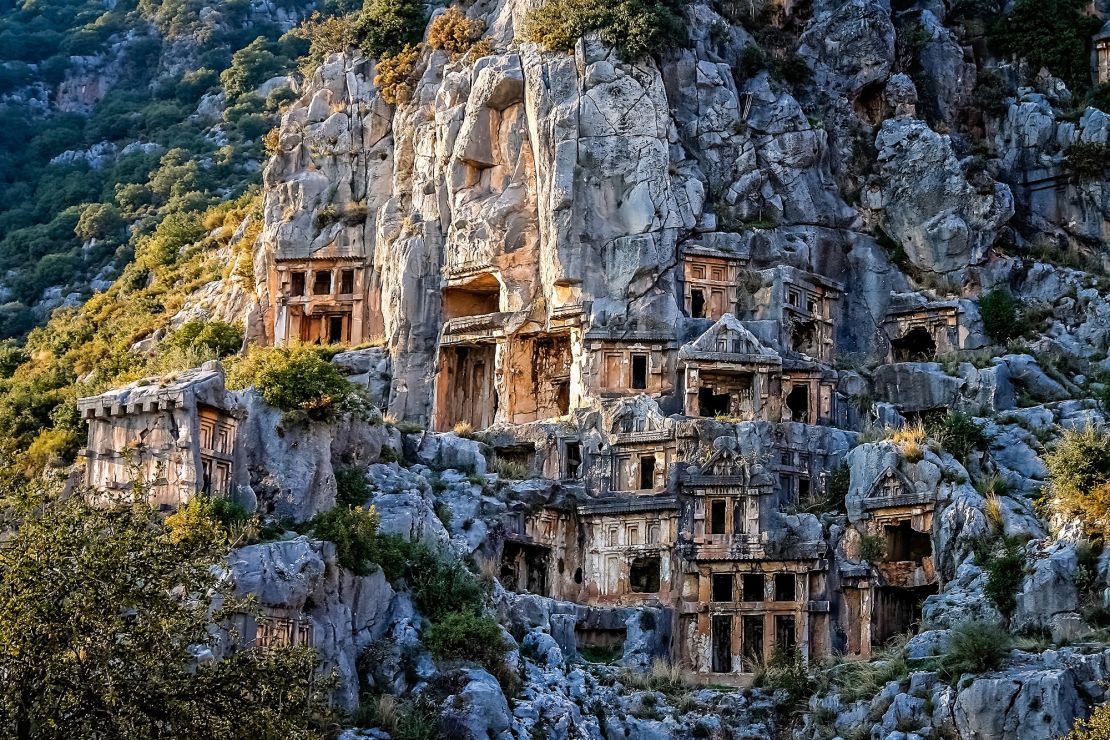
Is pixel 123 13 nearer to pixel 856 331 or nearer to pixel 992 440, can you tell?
pixel 856 331

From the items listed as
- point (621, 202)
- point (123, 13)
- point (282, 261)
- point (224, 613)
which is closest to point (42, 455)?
point (282, 261)

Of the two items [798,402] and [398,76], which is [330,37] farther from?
[798,402]

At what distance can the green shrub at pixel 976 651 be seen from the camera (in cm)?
4678

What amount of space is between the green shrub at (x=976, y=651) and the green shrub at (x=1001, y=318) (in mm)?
26029

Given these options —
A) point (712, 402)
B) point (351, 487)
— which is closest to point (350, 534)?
point (351, 487)

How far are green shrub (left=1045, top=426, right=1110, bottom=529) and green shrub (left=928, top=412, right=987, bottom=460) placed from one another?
23.7ft

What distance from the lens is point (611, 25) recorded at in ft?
242

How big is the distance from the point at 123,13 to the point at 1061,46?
6992 cm

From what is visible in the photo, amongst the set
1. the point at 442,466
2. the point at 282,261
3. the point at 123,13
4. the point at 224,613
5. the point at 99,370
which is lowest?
the point at 224,613

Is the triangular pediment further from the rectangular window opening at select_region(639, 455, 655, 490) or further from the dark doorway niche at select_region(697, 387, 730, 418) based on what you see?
the rectangular window opening at select_region(639, 455, 655, 490)

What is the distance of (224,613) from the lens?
3375 centimetres

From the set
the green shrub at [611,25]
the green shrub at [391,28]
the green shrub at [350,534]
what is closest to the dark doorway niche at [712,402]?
the green shrub at [611,25]

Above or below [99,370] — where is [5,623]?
below

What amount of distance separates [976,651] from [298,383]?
67.5 feet
